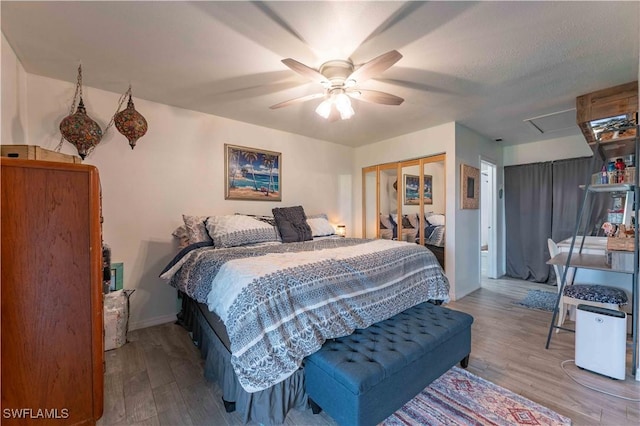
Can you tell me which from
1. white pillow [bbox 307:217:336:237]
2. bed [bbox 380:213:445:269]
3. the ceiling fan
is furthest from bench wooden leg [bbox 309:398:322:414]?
bed [bbox 380:213:445:269]

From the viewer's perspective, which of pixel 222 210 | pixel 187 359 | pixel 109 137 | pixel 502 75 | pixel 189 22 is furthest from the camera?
pixel 222 210

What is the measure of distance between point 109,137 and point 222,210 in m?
1.38

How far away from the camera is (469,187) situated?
3.92 m

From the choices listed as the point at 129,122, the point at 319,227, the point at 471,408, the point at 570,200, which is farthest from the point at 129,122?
the point at 570,200

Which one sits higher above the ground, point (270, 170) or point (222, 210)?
point (270, 170)

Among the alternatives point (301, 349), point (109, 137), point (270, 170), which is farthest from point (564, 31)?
point (109, 137)

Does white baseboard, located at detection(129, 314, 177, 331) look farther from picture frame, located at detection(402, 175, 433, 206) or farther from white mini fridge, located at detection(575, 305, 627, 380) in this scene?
white mini fridge, located at detection(575, 305, 627, 380)

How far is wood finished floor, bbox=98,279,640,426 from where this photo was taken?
1.60m

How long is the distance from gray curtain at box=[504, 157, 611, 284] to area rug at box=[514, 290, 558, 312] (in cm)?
74

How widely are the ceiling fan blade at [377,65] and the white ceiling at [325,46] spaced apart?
0.74 feet

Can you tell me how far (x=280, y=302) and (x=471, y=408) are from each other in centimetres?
137

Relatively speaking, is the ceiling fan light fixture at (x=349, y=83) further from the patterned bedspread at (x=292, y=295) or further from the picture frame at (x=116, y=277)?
the picture frame at (x=116, y=277)

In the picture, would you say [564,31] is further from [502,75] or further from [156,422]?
[156,422]

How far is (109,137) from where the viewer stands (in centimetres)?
273
